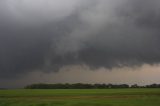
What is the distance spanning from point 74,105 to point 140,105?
1003cm

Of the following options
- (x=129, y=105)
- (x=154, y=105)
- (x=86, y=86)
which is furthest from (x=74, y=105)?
(x=86, y=86)

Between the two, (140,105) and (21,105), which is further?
(21,105)

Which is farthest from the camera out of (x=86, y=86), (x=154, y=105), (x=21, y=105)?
(x=86, y=86)

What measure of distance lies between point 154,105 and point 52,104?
1592cm

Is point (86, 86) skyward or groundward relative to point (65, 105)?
skyward

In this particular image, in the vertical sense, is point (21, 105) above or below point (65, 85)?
below

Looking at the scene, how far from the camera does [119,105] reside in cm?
5016

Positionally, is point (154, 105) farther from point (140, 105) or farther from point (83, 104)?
point (83, 104)

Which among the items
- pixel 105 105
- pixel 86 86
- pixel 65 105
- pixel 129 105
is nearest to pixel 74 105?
pixel 65 105

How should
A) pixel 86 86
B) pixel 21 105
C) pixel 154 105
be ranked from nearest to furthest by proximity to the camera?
pixel 154 105
pixel 21 105
pixel 86 86

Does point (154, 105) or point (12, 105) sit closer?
point (154, 105)

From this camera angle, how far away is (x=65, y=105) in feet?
170

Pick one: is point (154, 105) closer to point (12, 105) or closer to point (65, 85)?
point (12, 105)

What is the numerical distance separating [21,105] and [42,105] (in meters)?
3.56
